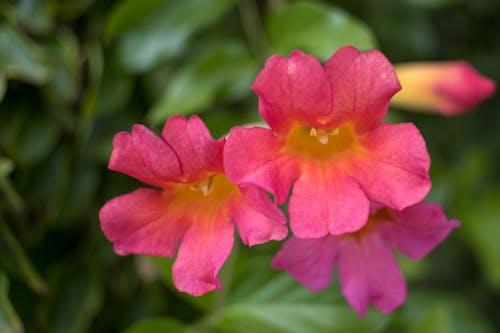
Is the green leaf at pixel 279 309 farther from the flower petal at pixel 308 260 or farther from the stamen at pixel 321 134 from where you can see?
the stamen at pixel 321 134

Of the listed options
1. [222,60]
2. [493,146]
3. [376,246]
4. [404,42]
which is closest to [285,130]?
[376,246]

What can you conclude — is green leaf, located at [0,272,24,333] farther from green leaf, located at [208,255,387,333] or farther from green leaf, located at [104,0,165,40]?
green leaf, located at [104,0,165,40]

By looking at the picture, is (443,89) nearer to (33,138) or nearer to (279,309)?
(279,309)

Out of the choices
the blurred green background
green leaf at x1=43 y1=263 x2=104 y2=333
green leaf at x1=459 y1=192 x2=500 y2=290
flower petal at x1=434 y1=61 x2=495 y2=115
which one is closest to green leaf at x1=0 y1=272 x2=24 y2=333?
the blurred green background

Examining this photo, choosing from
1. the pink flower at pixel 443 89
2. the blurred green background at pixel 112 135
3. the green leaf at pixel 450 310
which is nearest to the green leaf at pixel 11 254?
the blurred green background at pixel 112 135

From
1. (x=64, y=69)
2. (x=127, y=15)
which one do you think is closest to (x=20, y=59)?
(x=64, y=69)

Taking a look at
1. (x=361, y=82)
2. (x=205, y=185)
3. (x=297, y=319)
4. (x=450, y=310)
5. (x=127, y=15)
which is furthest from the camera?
(x=450, y=310)

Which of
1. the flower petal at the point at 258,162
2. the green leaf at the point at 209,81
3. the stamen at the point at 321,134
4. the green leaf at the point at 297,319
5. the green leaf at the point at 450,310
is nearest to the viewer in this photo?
the flower petal at the point at 258,162

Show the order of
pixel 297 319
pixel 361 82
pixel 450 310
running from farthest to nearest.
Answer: pixel 450 310, pixel 297 319, pixel 361 82
